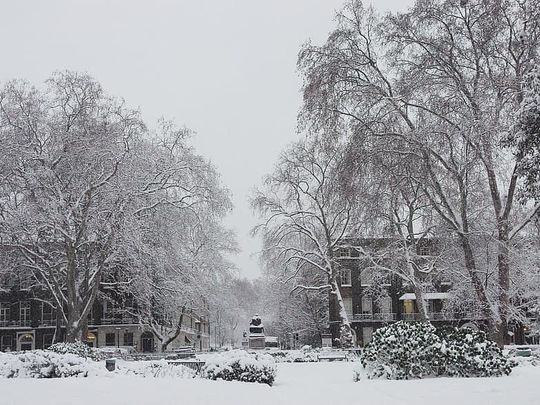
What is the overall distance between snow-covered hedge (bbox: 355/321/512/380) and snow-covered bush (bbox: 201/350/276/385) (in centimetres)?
240

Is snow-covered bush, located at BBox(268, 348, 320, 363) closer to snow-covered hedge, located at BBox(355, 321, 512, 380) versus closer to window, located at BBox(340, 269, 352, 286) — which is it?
snow-covered hedge, located at BBox(355, 321, 512, 380)

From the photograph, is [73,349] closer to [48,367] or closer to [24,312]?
[48,367]

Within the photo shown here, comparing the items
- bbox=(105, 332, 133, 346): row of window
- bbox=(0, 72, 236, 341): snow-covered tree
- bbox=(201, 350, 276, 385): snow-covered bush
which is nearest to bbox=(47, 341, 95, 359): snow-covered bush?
bbox=(0, 72, 236, 341): snow-covered tree

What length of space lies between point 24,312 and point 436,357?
182 feet

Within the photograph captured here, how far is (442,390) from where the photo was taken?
1376 cm

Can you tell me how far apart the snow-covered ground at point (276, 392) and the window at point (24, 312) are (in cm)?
5243

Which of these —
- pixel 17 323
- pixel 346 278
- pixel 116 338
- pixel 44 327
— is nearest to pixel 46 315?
pixel 44 327

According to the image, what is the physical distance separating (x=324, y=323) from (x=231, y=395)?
56.3m

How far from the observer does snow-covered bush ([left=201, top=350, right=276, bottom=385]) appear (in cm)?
1695

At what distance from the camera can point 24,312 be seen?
Answer: 6347cm

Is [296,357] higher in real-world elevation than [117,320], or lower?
lower

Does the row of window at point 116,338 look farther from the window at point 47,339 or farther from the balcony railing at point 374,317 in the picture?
the balcony railing at point 374,317

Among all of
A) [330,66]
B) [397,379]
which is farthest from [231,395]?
[330,66]

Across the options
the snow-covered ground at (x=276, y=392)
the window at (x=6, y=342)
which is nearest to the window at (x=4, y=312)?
the window at (x=6, y=342)
